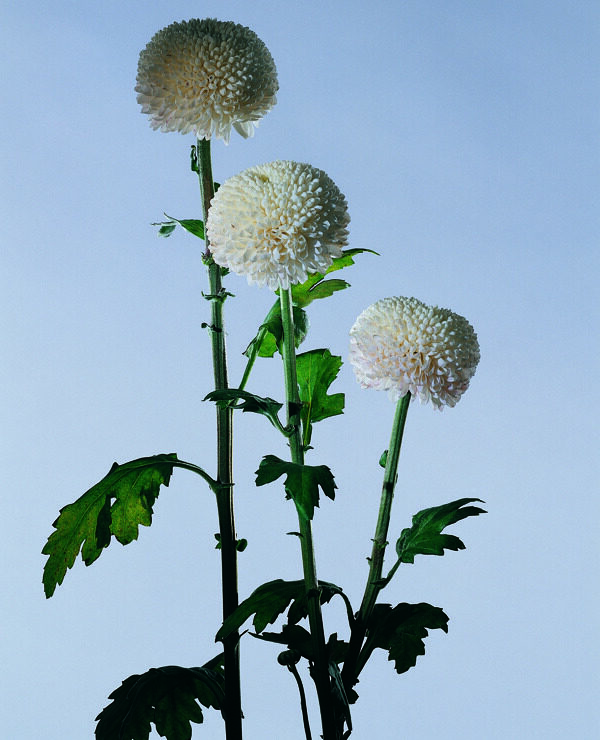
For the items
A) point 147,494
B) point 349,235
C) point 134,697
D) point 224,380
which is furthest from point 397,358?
point 134,697

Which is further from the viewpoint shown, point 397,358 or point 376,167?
point 376,167

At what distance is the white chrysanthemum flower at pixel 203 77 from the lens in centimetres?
110

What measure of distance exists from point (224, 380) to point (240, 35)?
0.40 metres

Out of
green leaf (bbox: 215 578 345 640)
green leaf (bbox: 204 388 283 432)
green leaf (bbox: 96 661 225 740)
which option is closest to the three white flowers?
green leaf (bbox: 204 388 283 432)

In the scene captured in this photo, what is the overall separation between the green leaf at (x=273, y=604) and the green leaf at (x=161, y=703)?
0.12m

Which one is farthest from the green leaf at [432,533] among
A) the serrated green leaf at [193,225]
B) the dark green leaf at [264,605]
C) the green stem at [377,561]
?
the serrated green leaf at [193,225]

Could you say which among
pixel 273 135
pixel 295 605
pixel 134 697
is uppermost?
pixel 273 135

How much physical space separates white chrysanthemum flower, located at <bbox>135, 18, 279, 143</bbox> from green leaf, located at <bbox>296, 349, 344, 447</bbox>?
31 centimetres

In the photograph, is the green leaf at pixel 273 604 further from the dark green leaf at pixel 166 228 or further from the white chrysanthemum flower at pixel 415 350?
the dark green leaf at pixel 166 228

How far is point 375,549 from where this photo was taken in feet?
3.77

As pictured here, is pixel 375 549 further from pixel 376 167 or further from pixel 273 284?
pixel 376 167

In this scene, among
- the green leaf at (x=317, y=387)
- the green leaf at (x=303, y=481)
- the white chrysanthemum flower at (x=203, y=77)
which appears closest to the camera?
the green leaf at (x=303, y=481)

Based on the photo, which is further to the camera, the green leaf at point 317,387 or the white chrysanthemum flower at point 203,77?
the green leaf at point 317,387

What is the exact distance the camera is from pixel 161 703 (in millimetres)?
1182
